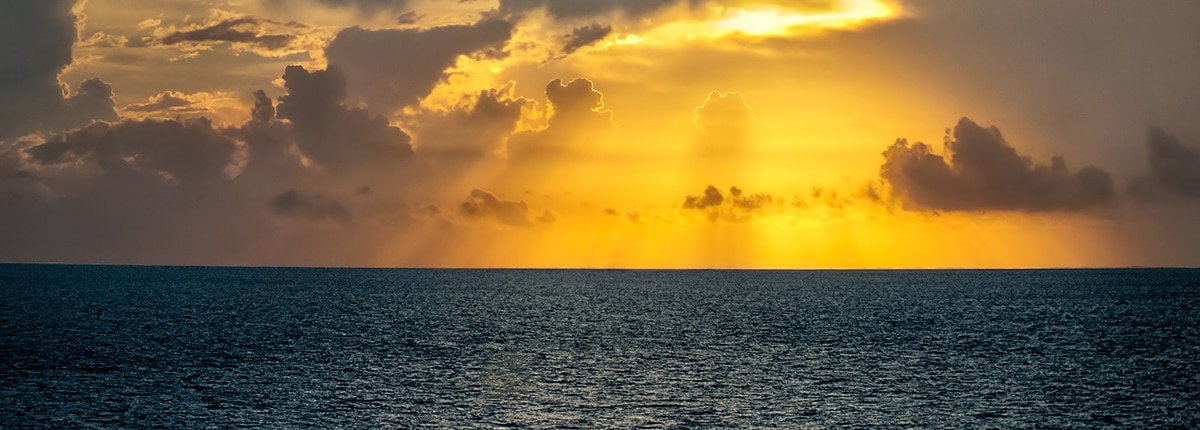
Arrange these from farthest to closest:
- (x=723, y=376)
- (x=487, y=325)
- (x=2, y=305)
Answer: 1. (x=2, y=305)
2. (x=487, y=325)
3. (x=723, y=376)

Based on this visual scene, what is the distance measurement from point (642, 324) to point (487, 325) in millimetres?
19129

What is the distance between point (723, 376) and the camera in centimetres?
7838

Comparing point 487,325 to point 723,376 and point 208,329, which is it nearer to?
point 208,329

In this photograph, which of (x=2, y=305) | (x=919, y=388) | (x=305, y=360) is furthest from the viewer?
(x=2, y=305)

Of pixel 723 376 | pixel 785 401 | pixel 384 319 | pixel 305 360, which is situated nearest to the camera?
pixel 785 401

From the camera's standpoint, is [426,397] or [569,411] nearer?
[569,411]

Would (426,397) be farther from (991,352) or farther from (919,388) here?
(991,352)

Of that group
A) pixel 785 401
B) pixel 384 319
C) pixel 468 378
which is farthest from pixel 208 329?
pixel 785 401

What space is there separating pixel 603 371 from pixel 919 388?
72.1 ft

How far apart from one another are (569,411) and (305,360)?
1406 inches

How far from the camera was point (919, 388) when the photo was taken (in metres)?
72.2

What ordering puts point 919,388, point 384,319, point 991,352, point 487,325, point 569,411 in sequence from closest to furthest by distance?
point 569,411
point 919,388
point 991,352
point 487,325
point 384,319

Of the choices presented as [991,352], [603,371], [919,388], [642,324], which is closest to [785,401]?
[919,388]

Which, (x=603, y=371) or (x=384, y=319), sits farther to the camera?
(x=384, y=319)
